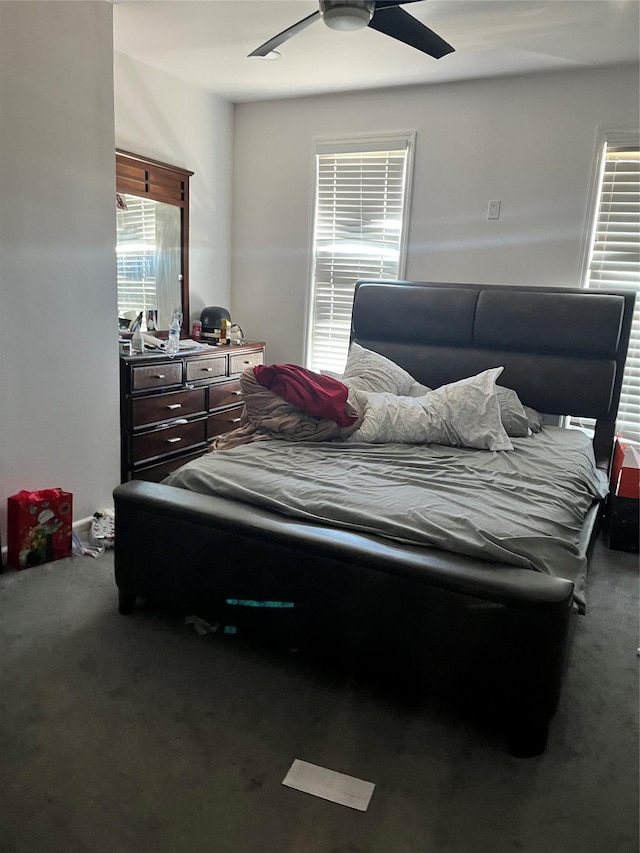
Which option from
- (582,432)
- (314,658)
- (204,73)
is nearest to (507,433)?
(582,432)

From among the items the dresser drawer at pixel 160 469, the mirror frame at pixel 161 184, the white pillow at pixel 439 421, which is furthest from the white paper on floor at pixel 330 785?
the mirror frame at pixel 161 184

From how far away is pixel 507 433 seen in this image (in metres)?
3.07

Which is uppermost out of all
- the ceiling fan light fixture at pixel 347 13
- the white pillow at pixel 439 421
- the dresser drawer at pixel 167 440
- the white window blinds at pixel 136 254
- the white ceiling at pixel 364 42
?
the white ceiling at pixel 364 42

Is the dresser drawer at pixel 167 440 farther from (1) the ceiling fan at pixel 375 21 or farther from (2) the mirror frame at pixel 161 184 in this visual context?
(1) the ceiling fan at pixel 375 21

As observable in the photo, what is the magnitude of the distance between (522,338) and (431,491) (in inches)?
64.0

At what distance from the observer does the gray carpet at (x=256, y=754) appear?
4.74ft

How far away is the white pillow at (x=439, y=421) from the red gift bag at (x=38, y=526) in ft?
4.39

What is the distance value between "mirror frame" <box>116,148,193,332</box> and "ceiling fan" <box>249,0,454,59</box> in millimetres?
1270

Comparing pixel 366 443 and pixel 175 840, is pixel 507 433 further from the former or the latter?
pixel 175 840

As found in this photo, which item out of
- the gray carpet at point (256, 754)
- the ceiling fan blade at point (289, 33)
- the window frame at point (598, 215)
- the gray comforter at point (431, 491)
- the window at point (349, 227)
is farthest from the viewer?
the window at point (349, 227)

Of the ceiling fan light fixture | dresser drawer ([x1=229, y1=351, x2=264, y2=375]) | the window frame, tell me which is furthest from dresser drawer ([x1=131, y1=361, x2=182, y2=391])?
the window frame

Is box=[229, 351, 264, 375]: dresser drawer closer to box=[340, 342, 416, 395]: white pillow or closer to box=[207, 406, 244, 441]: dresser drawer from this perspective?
box=[207, 406, 244, 441]: dresser drawer

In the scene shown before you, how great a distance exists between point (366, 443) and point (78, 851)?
5.86ft

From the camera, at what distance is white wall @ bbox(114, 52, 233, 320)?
355 centimetres
